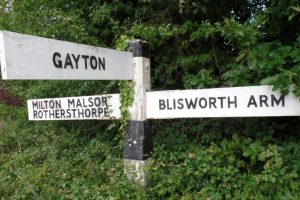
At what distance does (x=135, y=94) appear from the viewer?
343 centimetres

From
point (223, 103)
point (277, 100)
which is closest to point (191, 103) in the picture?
point (223, 103)

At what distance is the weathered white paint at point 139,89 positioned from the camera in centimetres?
341

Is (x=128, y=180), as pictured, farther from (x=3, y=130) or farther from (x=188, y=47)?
(x=3, y=130)

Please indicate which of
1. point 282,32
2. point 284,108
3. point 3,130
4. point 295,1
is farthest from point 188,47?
point 3,130

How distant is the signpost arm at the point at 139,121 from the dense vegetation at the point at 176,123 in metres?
0.15

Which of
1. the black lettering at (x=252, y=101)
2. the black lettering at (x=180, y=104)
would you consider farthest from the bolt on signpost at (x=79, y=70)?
the black lettering at (x=252, y=101)

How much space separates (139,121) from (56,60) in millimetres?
998

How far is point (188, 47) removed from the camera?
4488mm

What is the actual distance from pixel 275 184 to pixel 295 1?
1655mm

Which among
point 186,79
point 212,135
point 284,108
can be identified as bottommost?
point 212,135

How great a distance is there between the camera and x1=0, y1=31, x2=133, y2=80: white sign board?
254cm

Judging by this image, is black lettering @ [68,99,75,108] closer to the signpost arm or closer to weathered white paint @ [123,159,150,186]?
the signpost arm

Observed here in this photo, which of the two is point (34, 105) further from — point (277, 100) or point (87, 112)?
point (277, 100)

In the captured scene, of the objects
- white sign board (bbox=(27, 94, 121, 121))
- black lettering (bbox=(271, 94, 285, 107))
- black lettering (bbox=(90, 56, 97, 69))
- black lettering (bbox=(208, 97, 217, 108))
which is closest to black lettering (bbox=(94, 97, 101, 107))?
white sign board (bbox=(27, 94, 121, 121))
